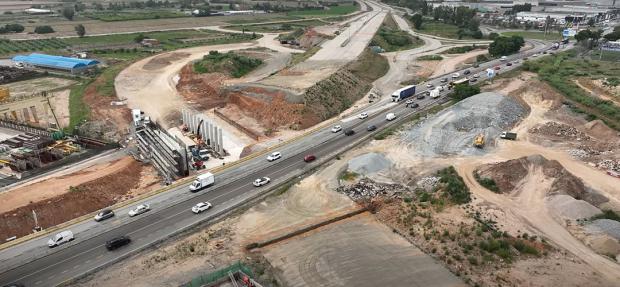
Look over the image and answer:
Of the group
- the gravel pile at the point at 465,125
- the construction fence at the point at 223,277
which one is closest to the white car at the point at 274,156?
the gravel pile at the point at 465,125

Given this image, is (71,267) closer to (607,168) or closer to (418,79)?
(607,168)

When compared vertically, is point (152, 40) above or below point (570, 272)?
above

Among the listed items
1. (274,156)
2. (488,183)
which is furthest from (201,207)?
(488,183)

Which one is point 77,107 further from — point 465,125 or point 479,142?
point 479,142

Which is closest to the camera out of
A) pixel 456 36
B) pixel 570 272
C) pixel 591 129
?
pixel 570 272

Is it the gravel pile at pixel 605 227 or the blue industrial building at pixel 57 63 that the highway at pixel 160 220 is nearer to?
the gravel pile at pixel 605 227

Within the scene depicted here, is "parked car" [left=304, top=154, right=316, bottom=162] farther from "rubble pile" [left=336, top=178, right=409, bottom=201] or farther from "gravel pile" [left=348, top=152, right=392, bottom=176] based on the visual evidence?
"rubble pile" [left=336, top=178, right=409, bottom=201]

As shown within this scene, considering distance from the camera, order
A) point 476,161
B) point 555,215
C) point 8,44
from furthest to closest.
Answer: point 8,44 → point 476,161 → point 555,215

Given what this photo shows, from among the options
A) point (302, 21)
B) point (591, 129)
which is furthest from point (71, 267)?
point (302, 21)
